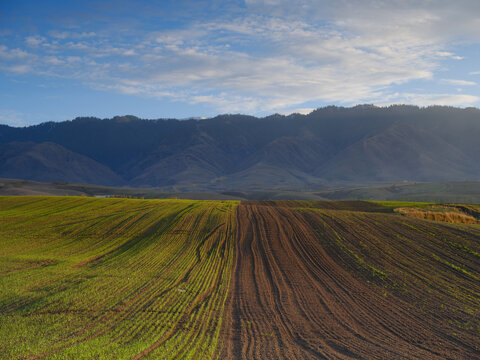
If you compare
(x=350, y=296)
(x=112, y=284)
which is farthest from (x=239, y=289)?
(x=112, y=284)

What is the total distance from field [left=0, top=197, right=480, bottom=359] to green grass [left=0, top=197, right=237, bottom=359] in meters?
0.07

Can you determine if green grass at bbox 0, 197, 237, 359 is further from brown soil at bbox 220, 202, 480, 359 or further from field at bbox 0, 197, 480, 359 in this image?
brown soil at bbox 220, 202, 480, 359

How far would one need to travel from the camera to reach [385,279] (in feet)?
68.3

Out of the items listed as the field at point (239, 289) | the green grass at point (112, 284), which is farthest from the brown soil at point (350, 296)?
the green grass at point (112, 284)

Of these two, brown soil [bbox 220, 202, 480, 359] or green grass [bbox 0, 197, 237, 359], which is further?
brown soil [bbox 220, 202, 480, 359]

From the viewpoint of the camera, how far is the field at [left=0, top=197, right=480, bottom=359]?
39.6ft

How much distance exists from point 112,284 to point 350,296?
443 inches

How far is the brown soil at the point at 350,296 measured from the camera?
12445 millimetres

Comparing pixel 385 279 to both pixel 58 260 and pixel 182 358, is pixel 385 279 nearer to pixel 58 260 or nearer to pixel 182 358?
pixel 182 358

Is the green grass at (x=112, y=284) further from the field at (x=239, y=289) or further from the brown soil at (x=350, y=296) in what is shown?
the brown soil at (x=350, y=296)

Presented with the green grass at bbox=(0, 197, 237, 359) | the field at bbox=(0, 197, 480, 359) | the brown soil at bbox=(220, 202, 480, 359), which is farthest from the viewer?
the brown soil at bbox=(220, 202, 480, 359)

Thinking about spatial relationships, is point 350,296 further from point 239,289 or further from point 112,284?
point 112,284

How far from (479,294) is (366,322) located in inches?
289

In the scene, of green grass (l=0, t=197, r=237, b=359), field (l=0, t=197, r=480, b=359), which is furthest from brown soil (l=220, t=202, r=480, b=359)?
green grass (l=0, t=197, r=237, b=359)
